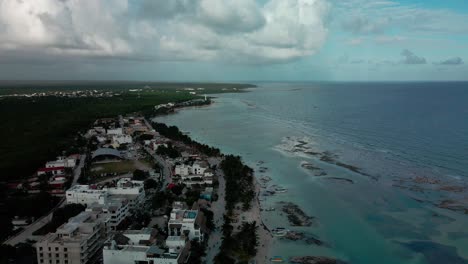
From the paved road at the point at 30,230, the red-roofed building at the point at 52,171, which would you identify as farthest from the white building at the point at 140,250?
the red-roofed building at the point at 52,171

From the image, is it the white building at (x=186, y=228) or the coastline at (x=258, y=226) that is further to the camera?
the white building at (x=186, y=228)

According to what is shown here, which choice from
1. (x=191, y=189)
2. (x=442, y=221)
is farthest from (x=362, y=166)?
(x=191, y=189)

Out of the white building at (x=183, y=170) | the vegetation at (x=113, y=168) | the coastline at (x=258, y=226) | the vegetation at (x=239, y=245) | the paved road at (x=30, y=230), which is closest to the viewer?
the vegetation at (x=239, y=245)

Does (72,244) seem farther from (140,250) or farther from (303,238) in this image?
(303,238)

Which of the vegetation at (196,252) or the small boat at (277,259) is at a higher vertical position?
the vegetation at (196,252)

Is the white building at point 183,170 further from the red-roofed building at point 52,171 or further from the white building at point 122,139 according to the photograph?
the white building at point 122,139

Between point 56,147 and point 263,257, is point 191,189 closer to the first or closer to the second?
point 263,257
